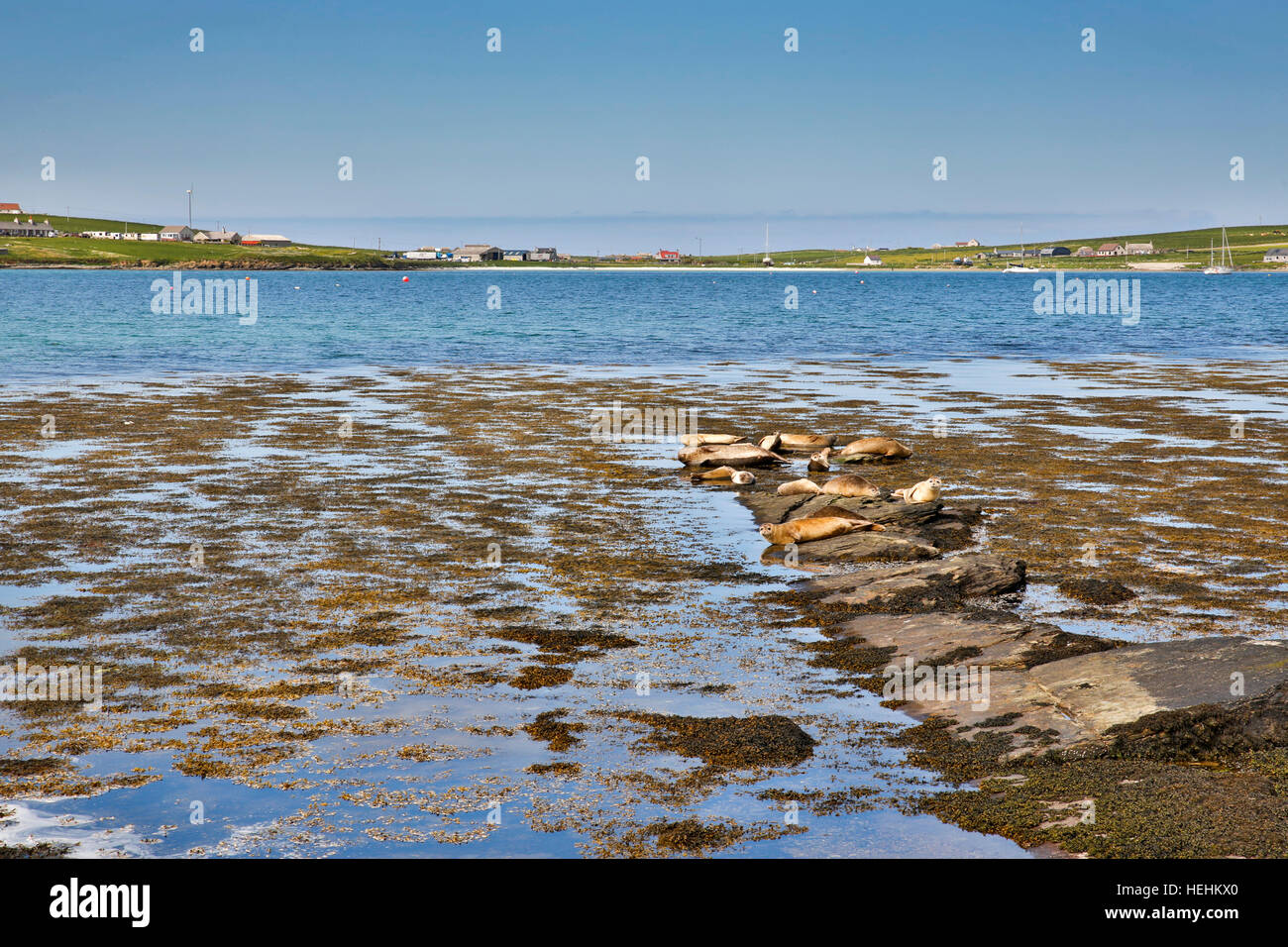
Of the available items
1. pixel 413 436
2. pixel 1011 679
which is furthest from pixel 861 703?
pixel 413 436

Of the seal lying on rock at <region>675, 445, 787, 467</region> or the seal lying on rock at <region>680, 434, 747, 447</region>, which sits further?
the seal lying on rock at <region>680, 434, 747, 447</region>

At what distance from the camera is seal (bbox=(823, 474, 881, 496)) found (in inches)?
744

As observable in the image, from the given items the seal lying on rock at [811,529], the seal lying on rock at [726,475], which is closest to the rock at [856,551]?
the seal lying on rock at [811,529]

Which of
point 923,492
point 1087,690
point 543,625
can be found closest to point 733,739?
point 1087,690

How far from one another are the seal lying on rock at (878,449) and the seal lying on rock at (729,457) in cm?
156

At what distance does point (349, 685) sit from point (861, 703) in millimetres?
4674

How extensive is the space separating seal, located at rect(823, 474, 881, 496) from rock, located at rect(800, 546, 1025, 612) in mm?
4251

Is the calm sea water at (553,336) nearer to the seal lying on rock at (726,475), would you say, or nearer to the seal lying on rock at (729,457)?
the seal lying on rock at (729,457)

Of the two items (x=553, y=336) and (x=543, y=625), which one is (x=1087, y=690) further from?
(x=553, y=336)

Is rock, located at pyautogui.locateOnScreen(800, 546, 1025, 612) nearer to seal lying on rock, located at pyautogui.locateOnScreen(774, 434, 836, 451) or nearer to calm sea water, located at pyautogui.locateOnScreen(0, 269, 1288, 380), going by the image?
seal lying on rock, located at pyautogui.locateOnScreen(774, 434, 836, 451)

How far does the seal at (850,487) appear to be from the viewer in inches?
744

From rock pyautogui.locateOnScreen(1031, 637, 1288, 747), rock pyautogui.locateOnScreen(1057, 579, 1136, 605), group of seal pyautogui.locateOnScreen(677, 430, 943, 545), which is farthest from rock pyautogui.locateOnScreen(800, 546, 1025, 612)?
group of seal pyautogui.locateOnScreen(677, 430, 943, 545)

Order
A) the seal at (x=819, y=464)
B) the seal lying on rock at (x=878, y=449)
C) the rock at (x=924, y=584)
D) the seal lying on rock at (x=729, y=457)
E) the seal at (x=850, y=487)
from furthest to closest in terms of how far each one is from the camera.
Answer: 1. the seal lying on rock at (x=878, y=449)
2. the seal lying on rock at (x=729, y=457)
3. the seal at (x=819, y=464)
4. the seal at (x=850, y=487)
5. the rock at (x=924, y=584)

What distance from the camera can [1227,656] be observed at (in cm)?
1009
